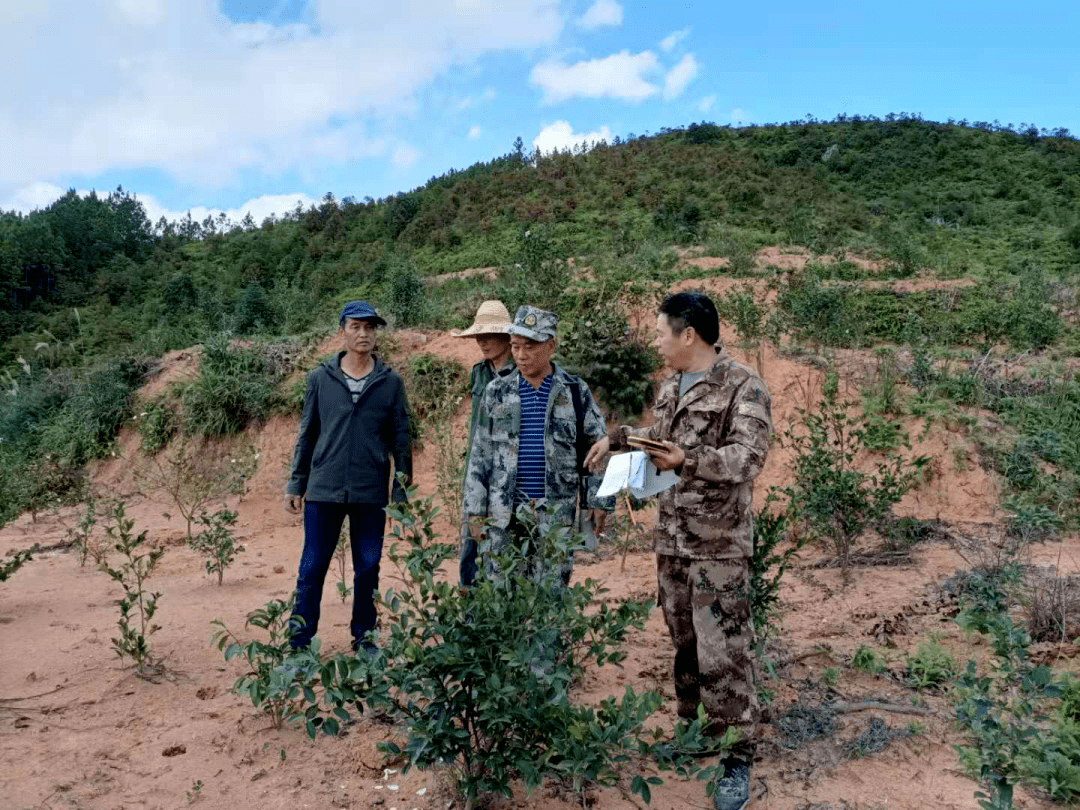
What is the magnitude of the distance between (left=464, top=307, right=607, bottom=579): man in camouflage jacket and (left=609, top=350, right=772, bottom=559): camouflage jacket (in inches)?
19.0

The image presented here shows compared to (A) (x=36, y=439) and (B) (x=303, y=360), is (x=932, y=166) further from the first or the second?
(A) (x=36, y=439)

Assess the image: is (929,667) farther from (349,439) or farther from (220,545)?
(220,545)

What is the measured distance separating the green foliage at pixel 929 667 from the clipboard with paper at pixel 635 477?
186 cm

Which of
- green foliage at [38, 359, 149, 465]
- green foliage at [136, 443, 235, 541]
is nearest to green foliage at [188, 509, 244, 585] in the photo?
green foliage at [136, 443, 235, 541]

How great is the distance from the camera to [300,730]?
324 centimetres

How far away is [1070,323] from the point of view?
9016mm

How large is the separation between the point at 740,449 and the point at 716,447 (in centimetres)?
20

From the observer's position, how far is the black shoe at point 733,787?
2521 mm

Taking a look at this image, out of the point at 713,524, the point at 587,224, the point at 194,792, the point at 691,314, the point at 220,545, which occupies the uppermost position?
the point at 587,224

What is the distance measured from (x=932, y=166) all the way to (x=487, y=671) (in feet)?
89.0

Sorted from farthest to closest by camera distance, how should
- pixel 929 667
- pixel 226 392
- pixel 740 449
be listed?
pixel 226 392 → pixel 929 667 → pixel 740 449

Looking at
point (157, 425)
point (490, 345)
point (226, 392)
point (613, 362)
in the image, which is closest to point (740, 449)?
point (490, 345)

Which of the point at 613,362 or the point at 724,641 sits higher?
the point at 613,362

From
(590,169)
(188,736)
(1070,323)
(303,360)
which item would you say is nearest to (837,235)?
(1070,323)
